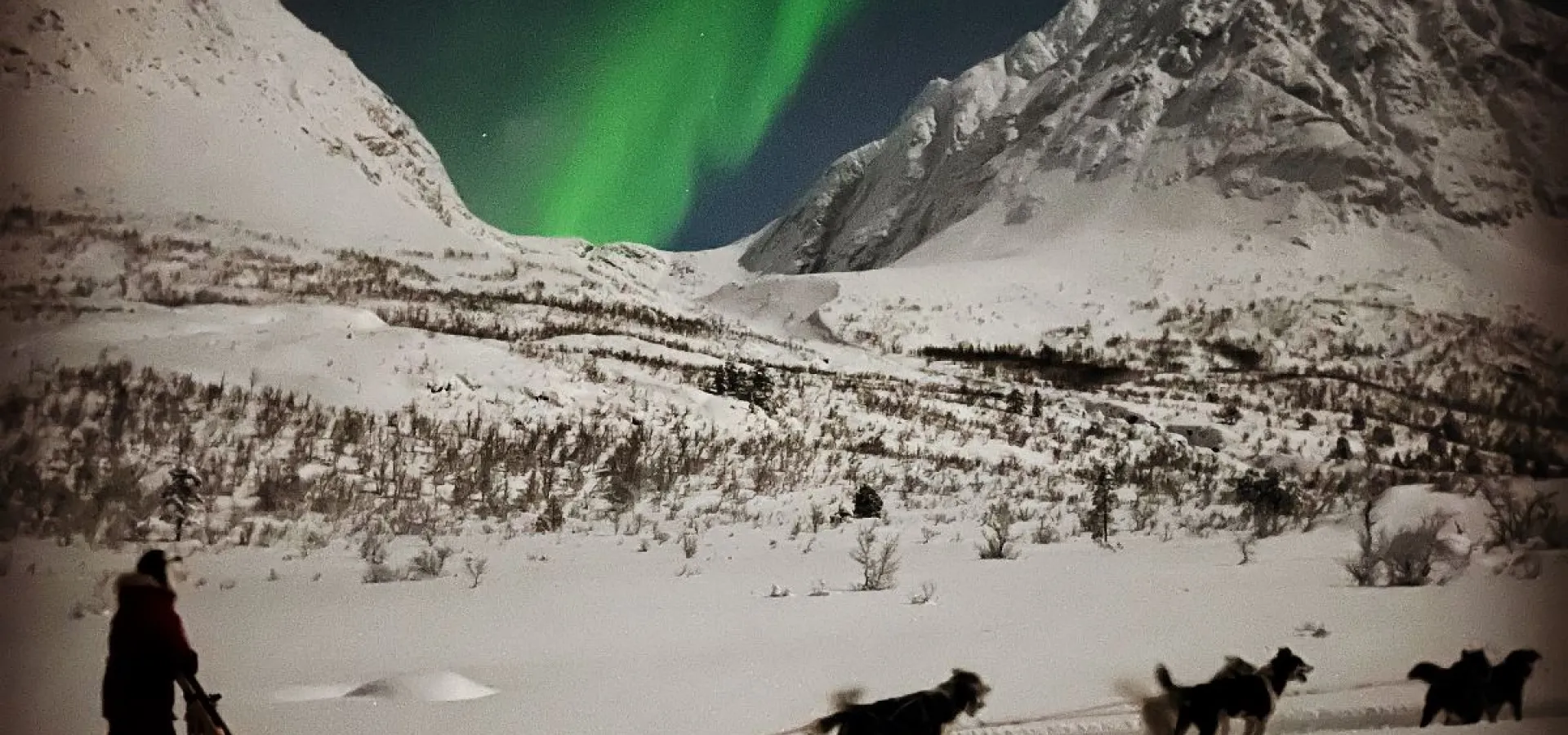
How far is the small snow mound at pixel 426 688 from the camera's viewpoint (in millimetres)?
1935

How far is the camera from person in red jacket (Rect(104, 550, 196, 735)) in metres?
1.52

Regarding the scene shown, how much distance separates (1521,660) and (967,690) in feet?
6.39

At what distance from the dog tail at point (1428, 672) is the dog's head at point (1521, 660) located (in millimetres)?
279

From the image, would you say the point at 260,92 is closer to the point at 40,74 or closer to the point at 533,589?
the point at 40,74

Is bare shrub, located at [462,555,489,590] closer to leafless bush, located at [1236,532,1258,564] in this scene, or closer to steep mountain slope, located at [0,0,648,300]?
steep mountain slope, located at [0,0,648,300]

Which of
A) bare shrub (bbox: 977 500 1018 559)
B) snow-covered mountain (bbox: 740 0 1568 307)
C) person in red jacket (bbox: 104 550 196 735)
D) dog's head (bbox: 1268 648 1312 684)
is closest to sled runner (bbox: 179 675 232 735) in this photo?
person in red jacket (bbox: 104 550 196 735)

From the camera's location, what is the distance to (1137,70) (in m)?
29.3

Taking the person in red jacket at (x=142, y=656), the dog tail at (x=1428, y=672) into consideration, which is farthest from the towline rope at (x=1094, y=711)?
the person in red jacket at (x=142, y=656)

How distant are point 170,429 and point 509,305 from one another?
705 cm

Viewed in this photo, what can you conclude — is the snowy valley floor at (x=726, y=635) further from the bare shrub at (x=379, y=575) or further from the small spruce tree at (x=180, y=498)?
the small spruce tree at (x=180, y=498)

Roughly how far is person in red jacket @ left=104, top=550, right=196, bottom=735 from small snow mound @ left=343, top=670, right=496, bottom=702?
447 millimetres

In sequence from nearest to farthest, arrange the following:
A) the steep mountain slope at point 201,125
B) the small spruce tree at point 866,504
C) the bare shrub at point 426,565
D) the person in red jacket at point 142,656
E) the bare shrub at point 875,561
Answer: the person in red jacket at point 142,656 < the steep mountain slope at point 201,125 < the bare shrub at point 426,565 < the bare shrub at point 875,561 < the small spruce tree at point 866,504

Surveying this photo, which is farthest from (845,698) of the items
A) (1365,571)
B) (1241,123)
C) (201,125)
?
(1241,123)

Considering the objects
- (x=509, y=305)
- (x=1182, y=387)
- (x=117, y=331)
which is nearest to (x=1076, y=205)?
(x=1182, y=387)
